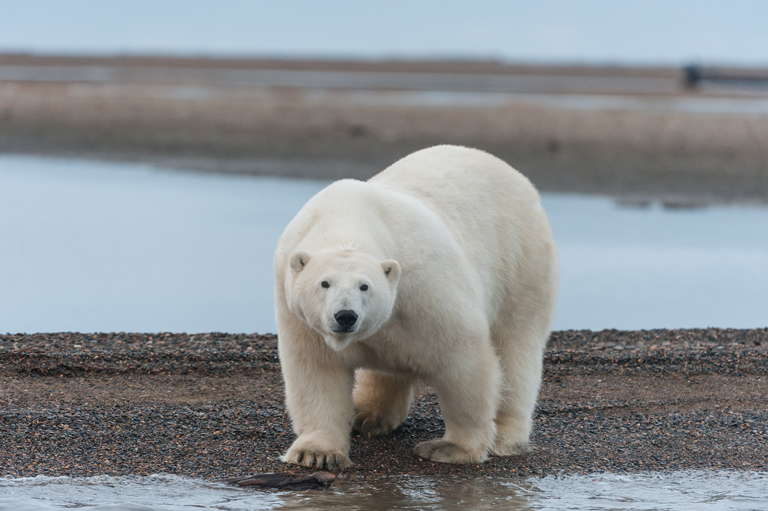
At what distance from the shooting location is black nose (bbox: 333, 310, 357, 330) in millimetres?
3922

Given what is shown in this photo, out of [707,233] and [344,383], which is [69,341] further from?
[707,233]

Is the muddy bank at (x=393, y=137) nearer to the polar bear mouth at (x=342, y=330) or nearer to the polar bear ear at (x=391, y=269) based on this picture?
the polar bear ear at (x=391, y=269)

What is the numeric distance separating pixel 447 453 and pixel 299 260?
5.19 ft

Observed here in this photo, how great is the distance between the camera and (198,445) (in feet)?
17.2

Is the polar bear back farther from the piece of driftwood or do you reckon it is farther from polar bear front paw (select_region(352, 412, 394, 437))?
the piece of driftwood

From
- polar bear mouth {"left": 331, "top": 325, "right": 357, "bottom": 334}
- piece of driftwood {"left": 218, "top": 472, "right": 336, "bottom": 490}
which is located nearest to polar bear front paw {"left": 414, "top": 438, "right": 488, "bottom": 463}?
piece of driftwood {"left": 218, "top": 472, "right": 336, "bottom": 490}

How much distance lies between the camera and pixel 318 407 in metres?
4.84

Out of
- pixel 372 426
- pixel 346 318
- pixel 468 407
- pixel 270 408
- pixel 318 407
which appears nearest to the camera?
pixel 346 318

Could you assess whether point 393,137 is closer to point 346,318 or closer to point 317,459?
point 317,459

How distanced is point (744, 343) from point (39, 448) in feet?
18.3

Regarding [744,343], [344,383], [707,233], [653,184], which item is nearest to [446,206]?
[344,383]

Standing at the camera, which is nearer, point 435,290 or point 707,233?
point 435,290

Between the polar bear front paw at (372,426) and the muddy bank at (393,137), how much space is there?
11.0 meters

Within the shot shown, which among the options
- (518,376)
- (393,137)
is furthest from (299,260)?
(393,137)
